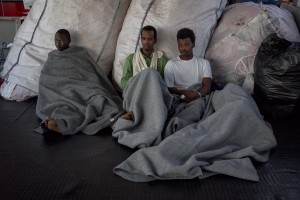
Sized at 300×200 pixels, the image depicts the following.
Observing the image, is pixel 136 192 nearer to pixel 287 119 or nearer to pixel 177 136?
pixel 177 136

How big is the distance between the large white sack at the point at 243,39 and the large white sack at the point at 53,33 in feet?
2.25

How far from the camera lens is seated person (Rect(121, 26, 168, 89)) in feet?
6.22

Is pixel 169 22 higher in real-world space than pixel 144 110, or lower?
higher

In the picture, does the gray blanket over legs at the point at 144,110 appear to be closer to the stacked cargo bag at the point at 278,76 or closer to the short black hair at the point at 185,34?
the short black hair at the point at 185,34

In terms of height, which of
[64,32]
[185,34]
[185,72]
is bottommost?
[185,72]

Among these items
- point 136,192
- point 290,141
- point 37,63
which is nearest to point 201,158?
point 136,192

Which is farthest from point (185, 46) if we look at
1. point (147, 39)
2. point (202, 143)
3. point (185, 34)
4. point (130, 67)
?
point (202, 143)

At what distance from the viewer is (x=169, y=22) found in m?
2.00

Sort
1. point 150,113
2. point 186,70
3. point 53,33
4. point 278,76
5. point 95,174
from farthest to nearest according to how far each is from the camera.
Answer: point 53,33 → point 186,70 → point 278,76 → point 150,113 → point 95,174

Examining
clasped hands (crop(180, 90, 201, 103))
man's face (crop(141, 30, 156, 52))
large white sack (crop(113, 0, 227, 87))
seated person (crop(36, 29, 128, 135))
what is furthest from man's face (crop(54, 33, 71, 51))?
clasped hands (crop(180, 90, 201, 103))

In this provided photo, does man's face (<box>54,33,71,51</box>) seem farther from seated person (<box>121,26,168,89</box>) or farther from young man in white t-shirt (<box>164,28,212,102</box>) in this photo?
young man in white t-shirt (<box>164,28,212,102</box>)

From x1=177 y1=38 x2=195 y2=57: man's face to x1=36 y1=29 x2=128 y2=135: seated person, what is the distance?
484 mm

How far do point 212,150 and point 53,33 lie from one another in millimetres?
1342

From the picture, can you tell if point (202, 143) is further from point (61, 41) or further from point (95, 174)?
point (61, 41)
